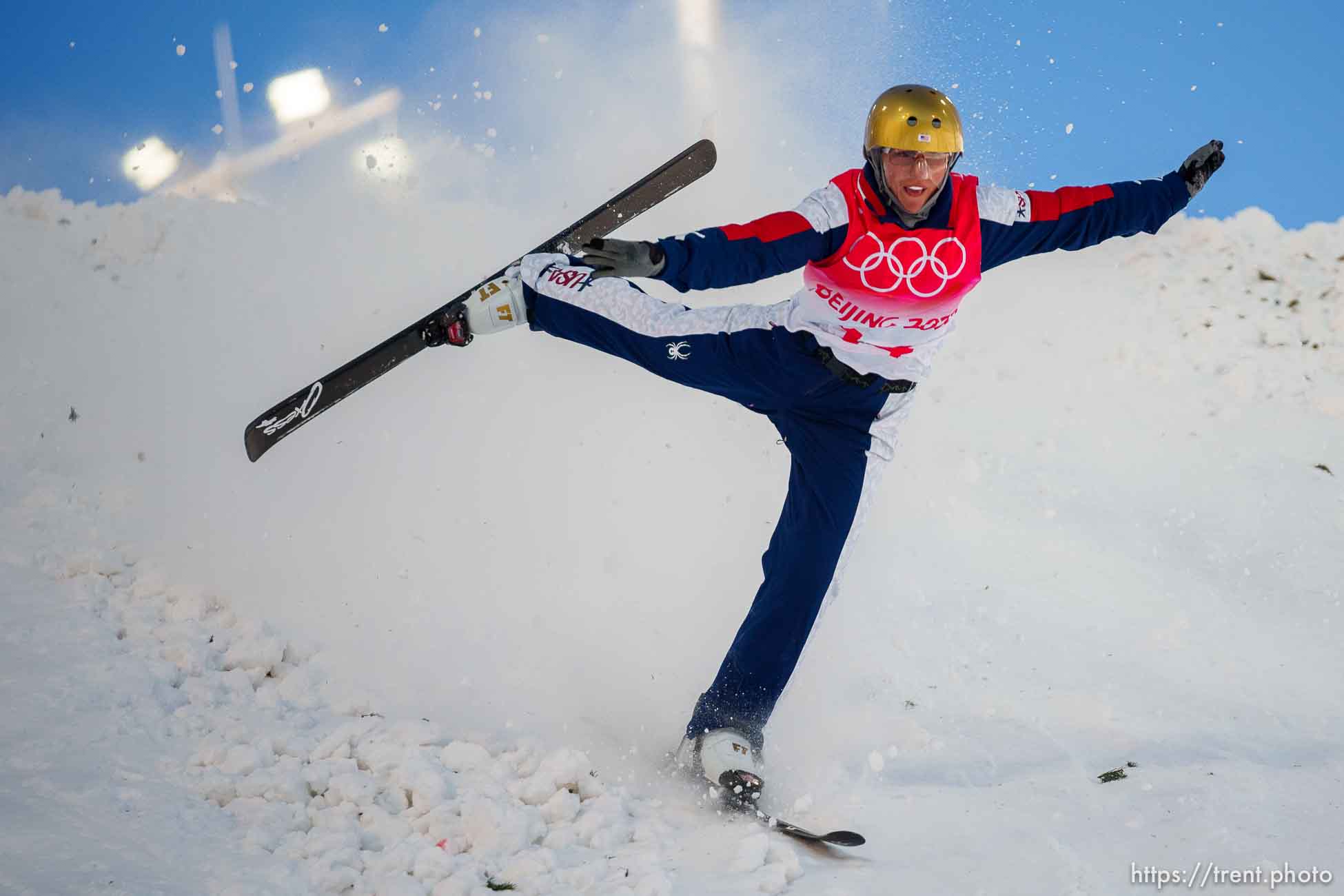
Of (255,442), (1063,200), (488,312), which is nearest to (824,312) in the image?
(1063,200)

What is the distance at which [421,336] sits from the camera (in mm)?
3355

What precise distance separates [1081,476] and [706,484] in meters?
2.41

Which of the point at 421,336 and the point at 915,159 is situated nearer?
the point at 915,159

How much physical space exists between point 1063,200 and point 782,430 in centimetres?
102

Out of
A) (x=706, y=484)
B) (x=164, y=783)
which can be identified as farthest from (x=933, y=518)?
(x=164, y=783)

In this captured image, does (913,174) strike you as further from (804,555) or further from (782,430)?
(804,555)

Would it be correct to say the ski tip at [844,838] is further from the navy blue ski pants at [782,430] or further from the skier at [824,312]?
the navy blue ski pants at [782,430]

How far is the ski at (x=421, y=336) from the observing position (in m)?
3.38

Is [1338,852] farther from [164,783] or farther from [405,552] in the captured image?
[405,552]

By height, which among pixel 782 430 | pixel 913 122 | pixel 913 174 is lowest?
pixel 782 430

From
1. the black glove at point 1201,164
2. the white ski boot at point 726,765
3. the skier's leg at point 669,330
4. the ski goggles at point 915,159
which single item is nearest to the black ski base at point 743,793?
the white ski boot at point 726,765

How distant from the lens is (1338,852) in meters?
2.21

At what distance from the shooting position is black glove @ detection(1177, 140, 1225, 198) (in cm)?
283

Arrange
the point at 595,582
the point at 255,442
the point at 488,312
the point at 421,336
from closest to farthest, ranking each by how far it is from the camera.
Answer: the point at 488,312
the point at 421,336
the point at 255,442
the point at 595,582
